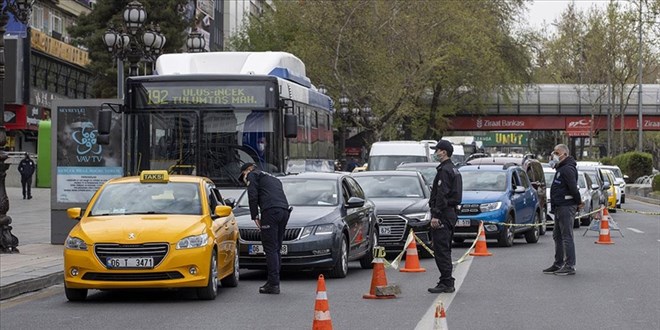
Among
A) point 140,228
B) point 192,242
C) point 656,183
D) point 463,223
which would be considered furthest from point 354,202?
point 656,183

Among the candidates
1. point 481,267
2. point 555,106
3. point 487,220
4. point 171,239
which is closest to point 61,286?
point 171,239

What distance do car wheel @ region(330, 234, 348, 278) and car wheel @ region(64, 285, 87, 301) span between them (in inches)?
163

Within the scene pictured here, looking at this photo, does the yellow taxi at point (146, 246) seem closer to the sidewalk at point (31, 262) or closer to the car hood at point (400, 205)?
the sidewalk at point (31, 262)

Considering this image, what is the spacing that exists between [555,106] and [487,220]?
2851 inches

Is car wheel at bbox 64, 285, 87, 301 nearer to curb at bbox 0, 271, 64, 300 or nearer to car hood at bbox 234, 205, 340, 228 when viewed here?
curb at bbox 0, 271, 64, 300

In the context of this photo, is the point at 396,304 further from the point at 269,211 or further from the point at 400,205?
the point at 400,205

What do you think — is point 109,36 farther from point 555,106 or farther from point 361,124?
point 555,106

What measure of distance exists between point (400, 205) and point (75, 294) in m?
8.47

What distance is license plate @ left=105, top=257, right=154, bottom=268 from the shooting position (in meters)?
15.0

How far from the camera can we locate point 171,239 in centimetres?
1512

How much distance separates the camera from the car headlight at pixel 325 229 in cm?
1825

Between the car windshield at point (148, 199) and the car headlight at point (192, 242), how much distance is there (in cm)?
92

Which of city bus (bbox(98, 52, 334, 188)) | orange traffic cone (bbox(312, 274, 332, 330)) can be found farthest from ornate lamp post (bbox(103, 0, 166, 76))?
orange traffic cone (bbox(312, 274, 332, 330))

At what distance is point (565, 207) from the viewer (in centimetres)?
1927
